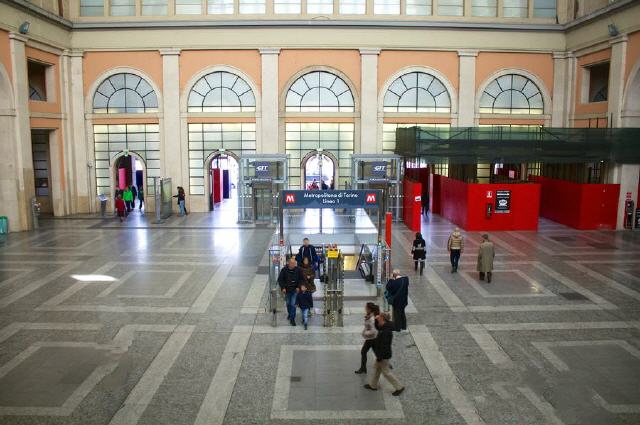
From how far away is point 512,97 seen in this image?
Result: 28.8 m

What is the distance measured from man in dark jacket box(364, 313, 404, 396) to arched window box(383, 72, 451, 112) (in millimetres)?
20990

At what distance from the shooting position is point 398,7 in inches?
1100

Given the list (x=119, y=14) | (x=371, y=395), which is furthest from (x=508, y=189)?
(x=119, y=14)

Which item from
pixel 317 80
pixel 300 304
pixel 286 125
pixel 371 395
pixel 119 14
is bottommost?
pixel 371 395

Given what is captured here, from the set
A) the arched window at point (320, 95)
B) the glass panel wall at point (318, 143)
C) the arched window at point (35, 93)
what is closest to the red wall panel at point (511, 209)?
the glass panel wall at point (318, 143)

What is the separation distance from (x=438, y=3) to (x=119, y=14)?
51.0 feet

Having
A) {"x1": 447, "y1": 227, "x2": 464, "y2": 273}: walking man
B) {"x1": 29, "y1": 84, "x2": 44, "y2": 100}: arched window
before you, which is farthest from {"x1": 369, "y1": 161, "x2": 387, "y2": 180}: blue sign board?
{"x1": 29, "y1": 84, "x2": 44, "y2": 100}: arched window

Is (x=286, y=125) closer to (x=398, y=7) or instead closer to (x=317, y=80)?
(x=317, y=80)

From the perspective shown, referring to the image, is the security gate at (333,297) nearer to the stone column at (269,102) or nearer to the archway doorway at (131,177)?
the stone column at (269,102)

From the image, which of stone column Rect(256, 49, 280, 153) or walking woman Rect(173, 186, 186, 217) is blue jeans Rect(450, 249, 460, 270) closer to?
stone column Rect(256, 49, 280, 153)

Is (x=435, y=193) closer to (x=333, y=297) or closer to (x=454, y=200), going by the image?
(x=454, y=200)

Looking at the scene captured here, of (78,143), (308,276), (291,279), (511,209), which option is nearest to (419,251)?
(308,276)

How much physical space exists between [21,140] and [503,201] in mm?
19490

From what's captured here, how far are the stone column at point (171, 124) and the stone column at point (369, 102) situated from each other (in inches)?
351
